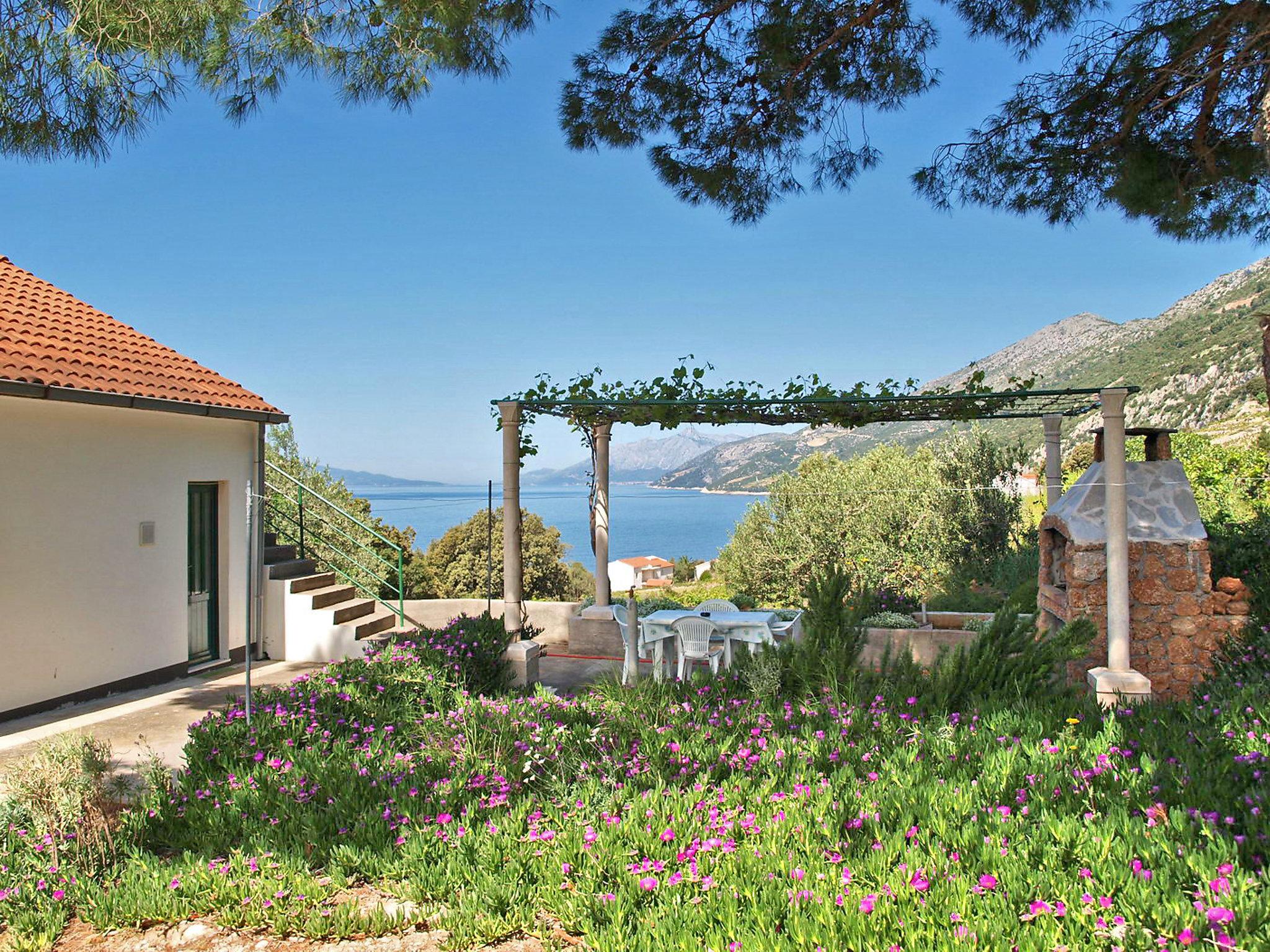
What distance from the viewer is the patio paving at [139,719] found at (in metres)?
5.47

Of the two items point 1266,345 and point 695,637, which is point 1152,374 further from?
point 695,637

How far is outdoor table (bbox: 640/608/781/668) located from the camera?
7297mm

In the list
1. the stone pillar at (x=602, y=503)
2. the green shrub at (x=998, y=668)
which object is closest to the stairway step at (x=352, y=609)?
the stone pillar at (x=602, y=503)

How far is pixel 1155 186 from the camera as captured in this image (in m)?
6.89

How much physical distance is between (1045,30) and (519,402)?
578 centimetres

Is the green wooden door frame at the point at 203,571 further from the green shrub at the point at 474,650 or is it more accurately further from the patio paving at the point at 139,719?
the green shrub at the point at 474,650

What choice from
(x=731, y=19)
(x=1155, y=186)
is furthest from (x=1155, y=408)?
(x=731, y=19)

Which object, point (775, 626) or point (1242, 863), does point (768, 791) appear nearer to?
point (1242, 863)

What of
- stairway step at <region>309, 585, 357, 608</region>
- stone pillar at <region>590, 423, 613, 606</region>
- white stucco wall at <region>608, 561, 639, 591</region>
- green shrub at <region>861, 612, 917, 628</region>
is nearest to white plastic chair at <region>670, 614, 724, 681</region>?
stone pillar at <region>590, 423, 613, 606</region>

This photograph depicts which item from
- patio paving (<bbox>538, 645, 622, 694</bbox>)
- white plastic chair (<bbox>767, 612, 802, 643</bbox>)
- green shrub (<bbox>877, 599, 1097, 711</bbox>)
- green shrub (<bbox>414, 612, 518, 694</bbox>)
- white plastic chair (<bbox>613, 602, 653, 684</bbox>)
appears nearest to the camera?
green shrub (<bbox>877, 599, 1097, 711</bbox>)

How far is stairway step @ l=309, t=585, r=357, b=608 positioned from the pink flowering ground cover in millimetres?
4419

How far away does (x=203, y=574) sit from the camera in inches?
332

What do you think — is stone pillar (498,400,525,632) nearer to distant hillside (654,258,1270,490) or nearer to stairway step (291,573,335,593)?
stairway step (291,573,335,593)

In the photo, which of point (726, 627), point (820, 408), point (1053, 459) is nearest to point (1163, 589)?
point (1053, 459)
